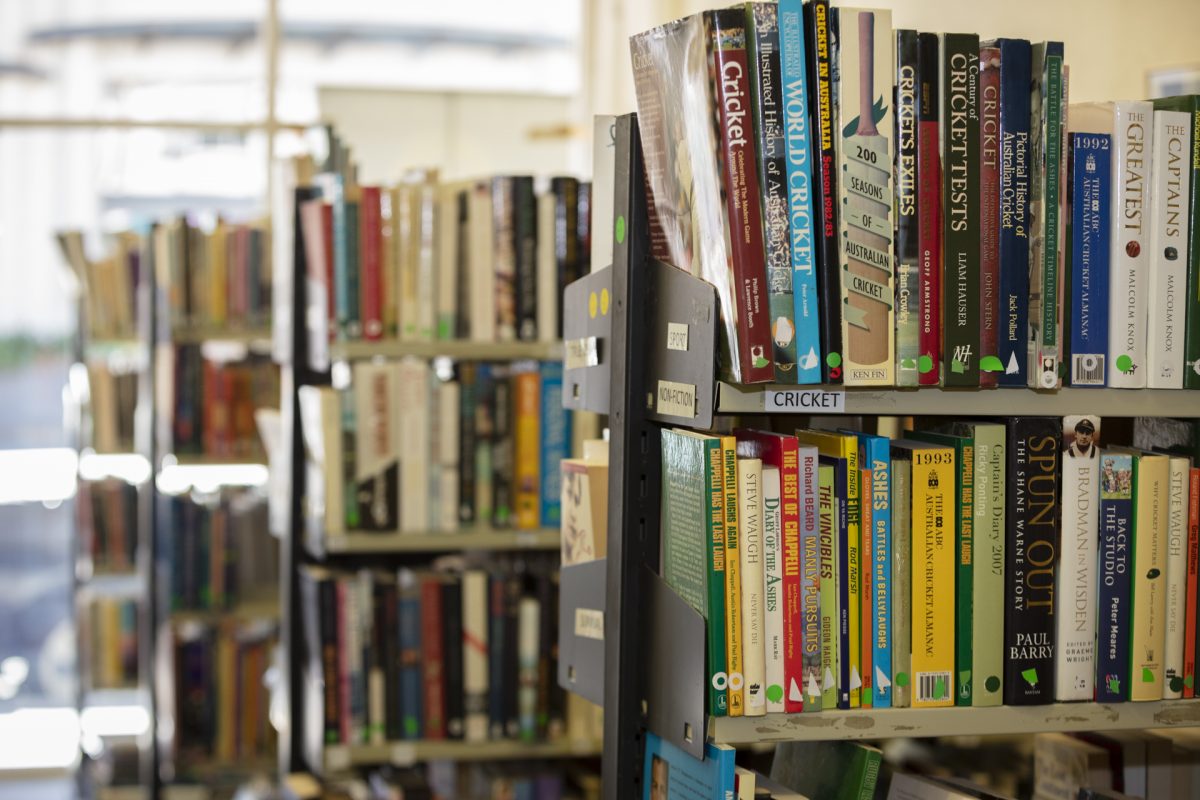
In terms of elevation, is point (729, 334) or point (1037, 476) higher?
point (729, 334)

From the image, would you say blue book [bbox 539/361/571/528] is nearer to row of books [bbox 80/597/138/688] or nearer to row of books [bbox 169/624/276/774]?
row of books [bbox 169/624/276/774]

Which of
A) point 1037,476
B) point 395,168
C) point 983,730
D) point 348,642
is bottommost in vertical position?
point 348,642

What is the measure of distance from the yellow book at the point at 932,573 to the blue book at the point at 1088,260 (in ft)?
0.59

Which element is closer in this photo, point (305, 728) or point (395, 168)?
point (305, 728)

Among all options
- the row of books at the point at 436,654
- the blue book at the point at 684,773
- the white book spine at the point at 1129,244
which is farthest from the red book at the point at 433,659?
the white book spine at the point at 1129,244

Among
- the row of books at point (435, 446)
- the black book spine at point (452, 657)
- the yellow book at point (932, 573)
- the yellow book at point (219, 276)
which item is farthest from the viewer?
the yellow book at point (219, 276)

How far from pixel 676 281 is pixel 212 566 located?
3118 millimetres

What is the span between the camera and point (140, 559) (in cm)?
444

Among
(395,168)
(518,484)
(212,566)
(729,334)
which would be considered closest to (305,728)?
(518,484)

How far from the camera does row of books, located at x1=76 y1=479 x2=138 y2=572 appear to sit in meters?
4.43

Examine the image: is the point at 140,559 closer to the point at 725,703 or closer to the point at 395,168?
the point at 395,168

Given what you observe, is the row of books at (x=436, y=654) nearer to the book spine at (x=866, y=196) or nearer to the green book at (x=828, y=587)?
the green book at (x=828, y=587)

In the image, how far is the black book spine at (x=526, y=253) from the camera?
268 cm

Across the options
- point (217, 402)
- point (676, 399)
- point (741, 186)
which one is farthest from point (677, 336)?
point (217, 402)
